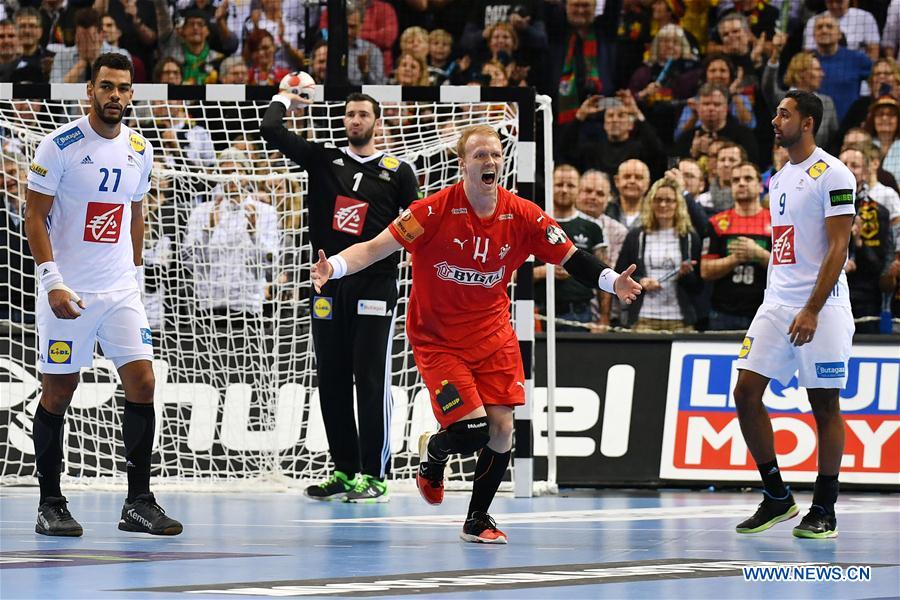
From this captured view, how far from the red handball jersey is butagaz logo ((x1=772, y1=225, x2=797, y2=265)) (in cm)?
136

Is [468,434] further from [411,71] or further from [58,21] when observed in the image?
[58,21]

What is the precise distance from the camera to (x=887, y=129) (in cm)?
1212

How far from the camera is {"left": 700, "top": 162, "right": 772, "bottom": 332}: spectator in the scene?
36.7 ft

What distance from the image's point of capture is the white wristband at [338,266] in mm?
6719

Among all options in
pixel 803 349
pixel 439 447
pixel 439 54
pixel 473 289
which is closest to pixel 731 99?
pixel 439 54

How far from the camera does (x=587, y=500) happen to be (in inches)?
382

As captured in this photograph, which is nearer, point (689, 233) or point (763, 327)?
point (763, 327)

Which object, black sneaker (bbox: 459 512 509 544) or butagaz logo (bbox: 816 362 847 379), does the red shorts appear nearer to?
black sneaker (bbox: 459 512 509 544)

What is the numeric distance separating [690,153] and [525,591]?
8319 mm

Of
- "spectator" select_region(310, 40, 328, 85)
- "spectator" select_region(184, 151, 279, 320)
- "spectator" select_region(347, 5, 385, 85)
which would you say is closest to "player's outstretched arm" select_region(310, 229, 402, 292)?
"spectator" select_region(184, 151, 279, 320)

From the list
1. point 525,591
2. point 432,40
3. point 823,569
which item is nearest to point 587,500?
point 823,569

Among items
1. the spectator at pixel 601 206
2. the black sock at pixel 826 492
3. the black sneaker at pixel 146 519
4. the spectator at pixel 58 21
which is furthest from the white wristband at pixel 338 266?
the spectator at pixel 58 21

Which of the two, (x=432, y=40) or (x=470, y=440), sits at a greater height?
(x=432, y=40)

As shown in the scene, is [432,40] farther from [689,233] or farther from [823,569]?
[823,569]
